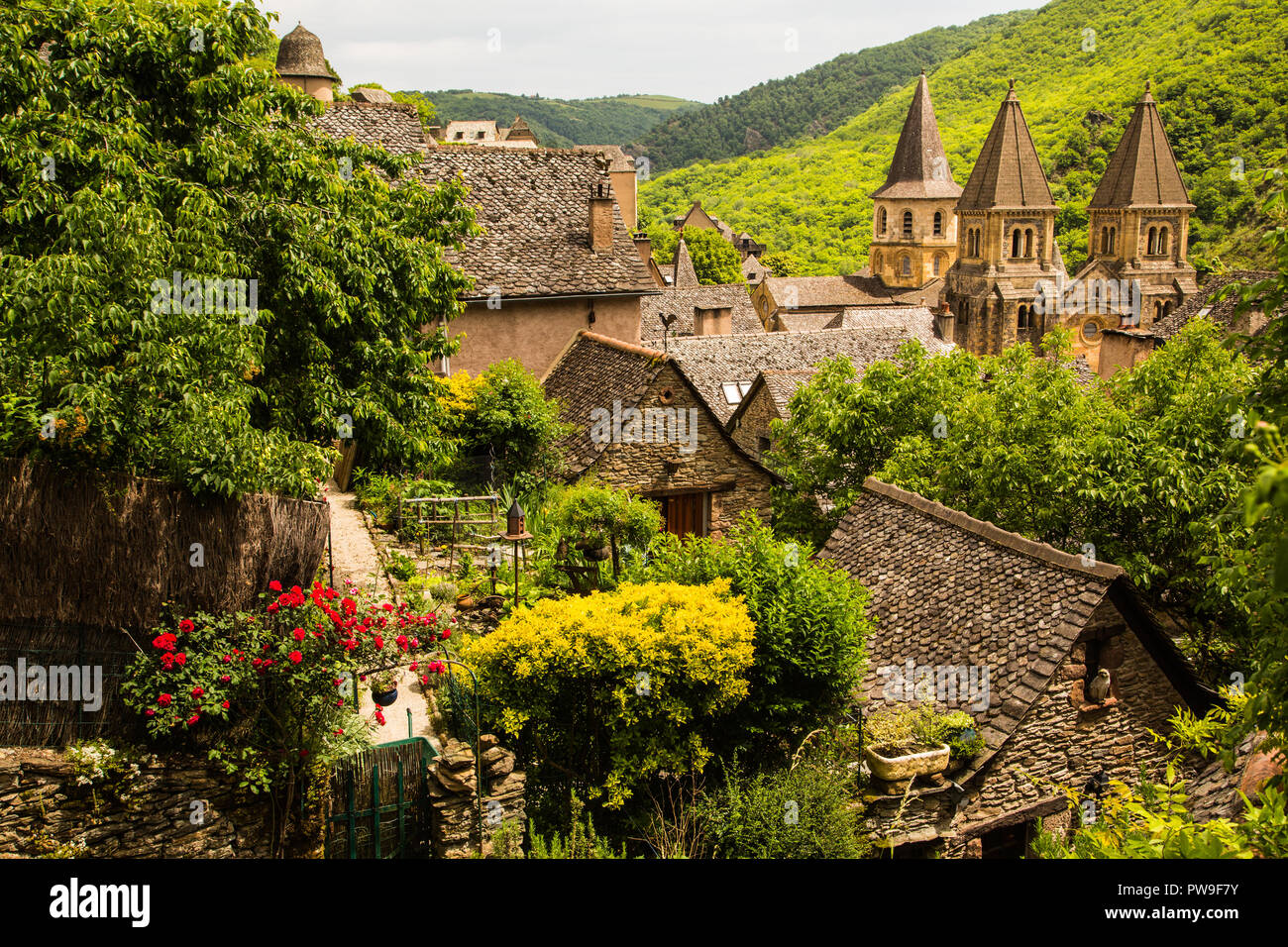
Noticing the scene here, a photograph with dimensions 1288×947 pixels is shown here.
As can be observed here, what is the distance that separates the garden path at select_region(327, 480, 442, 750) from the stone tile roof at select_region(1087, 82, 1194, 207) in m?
89.9

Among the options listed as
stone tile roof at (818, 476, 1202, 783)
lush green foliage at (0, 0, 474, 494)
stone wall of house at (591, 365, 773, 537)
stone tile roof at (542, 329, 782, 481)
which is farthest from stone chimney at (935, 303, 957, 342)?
lush green foliage at (0, 0, 474, 494)

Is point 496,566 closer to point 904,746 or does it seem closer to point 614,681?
point 614,681

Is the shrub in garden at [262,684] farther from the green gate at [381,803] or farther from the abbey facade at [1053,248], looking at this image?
the abbey facade at [1053,248]

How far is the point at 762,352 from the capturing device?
36.5 m

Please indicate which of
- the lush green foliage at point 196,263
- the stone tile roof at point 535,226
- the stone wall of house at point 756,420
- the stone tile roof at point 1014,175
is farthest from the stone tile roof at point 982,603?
the stone tile roof at point 1014,175

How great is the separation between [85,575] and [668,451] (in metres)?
12.2

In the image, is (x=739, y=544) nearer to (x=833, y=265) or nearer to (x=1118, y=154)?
(x=1118, y=154)

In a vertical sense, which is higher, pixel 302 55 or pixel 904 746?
pixel 302 55

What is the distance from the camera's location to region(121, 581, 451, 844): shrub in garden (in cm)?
822

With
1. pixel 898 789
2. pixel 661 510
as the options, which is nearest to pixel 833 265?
pixel 661 510

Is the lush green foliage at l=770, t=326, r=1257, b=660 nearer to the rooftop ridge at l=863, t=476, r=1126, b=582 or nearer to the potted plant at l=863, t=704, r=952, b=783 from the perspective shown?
the rooftop ridge at l=863, t=476, r=1126, b=582

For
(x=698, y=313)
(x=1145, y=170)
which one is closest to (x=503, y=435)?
(x=698, y=313)
